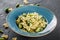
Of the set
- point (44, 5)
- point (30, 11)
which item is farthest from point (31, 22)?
point (44, 5)

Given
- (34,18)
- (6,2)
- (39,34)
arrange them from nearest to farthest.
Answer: (39,34) < (34,18) < (6,2)

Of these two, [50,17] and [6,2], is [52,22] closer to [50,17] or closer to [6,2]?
[50,17]

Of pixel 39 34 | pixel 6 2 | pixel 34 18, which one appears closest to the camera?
pixel 39 34

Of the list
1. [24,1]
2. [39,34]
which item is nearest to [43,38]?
[39,34]

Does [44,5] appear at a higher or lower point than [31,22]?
higher

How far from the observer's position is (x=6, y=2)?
1.03m

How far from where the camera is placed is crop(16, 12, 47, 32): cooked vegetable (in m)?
0.80

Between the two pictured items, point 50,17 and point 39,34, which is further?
point 50,17

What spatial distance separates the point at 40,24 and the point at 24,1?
26 centimetres

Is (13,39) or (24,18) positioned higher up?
(24,18)

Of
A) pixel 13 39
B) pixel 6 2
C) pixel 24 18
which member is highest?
pixel 6 2

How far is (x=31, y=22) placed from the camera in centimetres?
83

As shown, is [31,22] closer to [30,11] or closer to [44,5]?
[30,11]

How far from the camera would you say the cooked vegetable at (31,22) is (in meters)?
0.80
